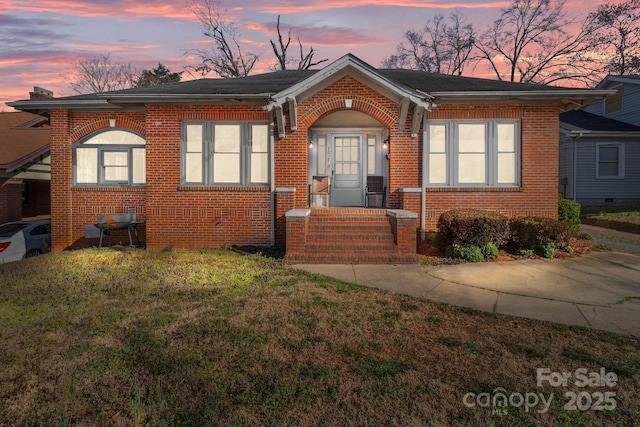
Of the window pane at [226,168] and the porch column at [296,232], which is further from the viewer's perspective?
the window pane at [226,168]

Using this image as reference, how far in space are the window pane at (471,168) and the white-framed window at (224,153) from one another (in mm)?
5282

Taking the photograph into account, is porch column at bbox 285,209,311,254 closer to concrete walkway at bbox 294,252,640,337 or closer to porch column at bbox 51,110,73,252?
concrete walkway at bbox 294,252,640,337

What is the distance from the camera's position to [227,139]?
31.8 ft

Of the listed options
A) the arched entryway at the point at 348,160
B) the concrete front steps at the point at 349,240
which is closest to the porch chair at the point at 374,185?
the arched entryway at the point at 348,160

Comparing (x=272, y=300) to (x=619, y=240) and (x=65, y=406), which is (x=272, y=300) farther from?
(x=619, y=240)

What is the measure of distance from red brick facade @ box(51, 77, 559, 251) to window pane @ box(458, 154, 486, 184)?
0.36m

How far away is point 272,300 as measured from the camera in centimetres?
507

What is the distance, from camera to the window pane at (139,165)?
1027 cm

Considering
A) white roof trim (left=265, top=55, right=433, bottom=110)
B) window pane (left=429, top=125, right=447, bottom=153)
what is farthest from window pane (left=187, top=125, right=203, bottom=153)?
window pane (left=429, top=125, right=447, bottom=153)

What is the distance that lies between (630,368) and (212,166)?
9068 mm

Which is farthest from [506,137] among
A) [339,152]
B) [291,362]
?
[291,362]

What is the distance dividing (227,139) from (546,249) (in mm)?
8323

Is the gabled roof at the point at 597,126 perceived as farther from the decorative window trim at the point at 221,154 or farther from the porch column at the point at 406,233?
the decorative window trim at the point at 221,154

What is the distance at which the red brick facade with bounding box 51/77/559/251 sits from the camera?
367 inches
